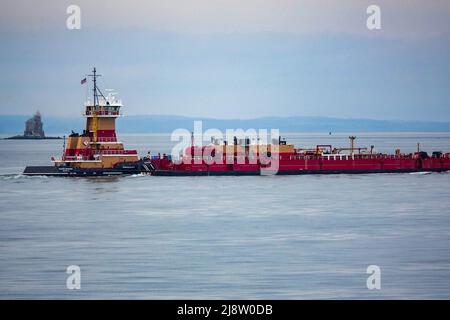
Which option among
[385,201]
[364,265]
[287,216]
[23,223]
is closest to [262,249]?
[364,265]

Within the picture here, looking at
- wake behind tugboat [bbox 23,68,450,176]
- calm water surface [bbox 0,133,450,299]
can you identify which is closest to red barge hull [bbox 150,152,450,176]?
wake behind tugboat [bbox 23,68,450,176]

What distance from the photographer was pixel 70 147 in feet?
166

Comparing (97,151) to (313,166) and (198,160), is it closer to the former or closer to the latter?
(198,160)

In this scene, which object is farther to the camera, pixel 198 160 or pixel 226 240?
pixel 198 160

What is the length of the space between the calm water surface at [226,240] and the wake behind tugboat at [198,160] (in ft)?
18.9

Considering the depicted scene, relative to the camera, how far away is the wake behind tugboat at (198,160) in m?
49.9

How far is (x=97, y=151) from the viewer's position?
5000cm

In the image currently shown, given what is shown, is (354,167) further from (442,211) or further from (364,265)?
(364,265)

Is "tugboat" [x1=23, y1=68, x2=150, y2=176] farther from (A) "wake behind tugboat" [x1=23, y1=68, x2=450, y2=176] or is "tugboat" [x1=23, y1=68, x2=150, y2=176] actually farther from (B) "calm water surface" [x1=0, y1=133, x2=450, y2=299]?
(B) "calm water surface" [x1=0, y1=133, x2=450, y2=299]

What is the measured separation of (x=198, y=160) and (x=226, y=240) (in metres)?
25.3

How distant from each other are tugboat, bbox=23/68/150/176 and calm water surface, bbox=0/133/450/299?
5.47 metres

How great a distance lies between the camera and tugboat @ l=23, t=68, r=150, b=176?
49.6 m

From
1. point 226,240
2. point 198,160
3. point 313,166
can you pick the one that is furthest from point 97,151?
point 226,240
